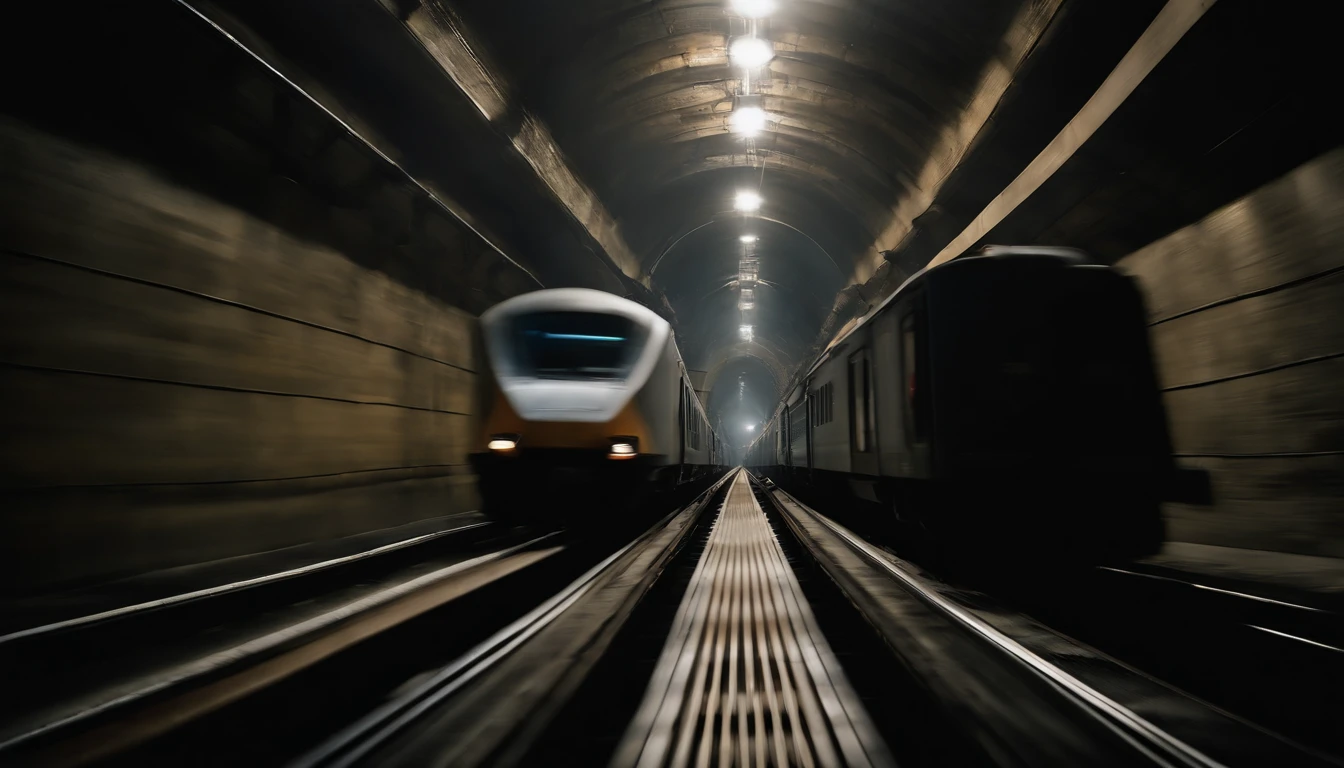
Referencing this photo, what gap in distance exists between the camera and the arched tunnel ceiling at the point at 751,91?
923cm

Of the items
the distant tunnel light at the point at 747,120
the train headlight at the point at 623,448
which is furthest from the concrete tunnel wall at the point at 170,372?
the distant tunnel light at the point at 747,120

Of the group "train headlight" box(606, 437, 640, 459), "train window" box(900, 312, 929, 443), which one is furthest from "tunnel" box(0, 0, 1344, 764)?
"train headlight" box(606, 437, 640, 459)

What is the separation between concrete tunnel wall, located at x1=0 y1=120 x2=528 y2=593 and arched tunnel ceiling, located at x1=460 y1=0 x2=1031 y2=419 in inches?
145

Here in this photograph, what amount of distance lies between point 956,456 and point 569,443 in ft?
11.6

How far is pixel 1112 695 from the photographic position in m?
2.62

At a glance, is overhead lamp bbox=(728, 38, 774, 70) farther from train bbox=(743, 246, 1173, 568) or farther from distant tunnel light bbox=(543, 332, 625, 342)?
train bbox=(743, 246, 1173, 568)

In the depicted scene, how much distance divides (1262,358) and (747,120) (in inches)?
380

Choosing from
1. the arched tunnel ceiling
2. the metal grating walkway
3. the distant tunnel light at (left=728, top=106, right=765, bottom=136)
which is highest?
the distant tunnel light at (left=728, top=106, right=765, bottom=136)

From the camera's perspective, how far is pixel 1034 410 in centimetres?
497

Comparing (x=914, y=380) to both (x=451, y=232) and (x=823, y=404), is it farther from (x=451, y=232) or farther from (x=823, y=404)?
(x=451, y=232)

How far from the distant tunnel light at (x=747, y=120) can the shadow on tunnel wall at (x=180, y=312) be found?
6.84 meters

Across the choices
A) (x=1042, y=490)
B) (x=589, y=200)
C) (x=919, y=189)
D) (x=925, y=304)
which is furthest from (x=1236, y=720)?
(x=589, y=200)

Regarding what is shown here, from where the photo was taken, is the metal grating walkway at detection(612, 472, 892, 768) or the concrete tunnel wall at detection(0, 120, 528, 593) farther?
the concrete tunnel wall at detection(0, 120, 528, 593)

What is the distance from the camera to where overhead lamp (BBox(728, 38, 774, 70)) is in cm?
1047
